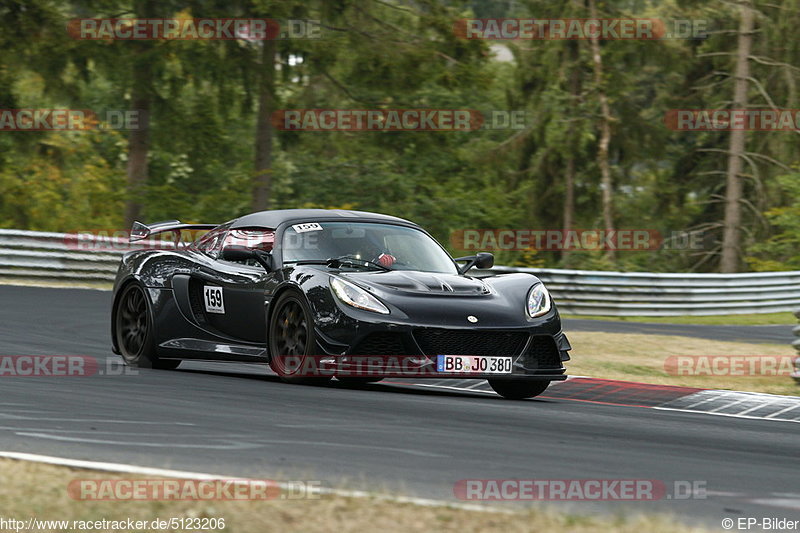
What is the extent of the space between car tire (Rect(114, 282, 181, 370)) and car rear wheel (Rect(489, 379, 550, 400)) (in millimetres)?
2978

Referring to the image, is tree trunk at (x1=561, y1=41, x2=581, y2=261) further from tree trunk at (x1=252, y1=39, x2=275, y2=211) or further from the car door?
the car door

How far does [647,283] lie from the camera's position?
2488 cm

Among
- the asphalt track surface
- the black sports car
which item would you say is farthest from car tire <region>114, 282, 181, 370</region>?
the asphalt track surface

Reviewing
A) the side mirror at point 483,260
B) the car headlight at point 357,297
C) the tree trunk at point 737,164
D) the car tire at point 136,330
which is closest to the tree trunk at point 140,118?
the tree trunk at point 737,164

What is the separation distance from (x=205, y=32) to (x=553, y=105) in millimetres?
11326

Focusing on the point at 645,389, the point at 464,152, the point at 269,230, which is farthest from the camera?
the point at 464,152

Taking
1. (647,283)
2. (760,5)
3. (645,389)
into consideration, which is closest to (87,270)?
(647,283)

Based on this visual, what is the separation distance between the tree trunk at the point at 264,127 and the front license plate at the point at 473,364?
65.5 feet

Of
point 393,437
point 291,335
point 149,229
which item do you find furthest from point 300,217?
point 393,437

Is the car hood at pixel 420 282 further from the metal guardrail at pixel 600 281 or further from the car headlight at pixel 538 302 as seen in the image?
the metal guardrail at pixel 600 281

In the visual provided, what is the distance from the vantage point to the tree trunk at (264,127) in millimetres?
28266

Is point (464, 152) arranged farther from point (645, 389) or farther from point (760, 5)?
point (645, 389)

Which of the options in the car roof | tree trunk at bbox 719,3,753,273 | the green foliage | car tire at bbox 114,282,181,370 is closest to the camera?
the car roof

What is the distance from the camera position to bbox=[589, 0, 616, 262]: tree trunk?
1353 inches
